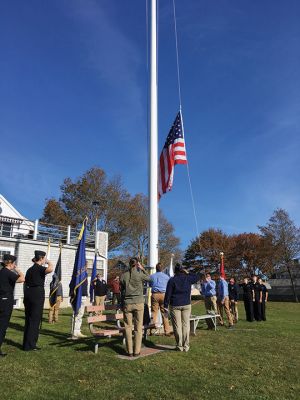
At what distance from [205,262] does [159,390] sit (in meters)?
50.9

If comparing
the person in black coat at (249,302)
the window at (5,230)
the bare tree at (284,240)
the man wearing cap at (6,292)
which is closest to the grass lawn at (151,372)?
the man wearing cap at (6,292)

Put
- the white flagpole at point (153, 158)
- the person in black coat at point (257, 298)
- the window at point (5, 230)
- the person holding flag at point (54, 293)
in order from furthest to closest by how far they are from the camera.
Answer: the window at point (5, 230), the person in black coat at point (257, 298), the person holding flag at point (54, 293), the white flagpole at point (153, 158)

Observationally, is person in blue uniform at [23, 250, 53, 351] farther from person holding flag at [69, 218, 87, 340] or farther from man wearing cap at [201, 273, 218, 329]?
man wearing cap at [201, 273, 218, 329]

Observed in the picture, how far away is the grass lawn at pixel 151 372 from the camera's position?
5.54 metres

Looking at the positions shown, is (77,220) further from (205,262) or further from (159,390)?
(159,390)

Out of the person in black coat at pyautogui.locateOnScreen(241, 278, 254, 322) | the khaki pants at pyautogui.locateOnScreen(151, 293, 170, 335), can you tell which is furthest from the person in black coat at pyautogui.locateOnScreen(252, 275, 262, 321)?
the khaki pants at pyautogui.locateOnScreen(151, 293, 170, 335)

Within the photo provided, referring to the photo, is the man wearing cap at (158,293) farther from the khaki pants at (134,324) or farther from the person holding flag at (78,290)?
the khaki pants at (134,324)

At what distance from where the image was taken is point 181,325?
8633 mm

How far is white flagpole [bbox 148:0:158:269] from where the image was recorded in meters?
11.5

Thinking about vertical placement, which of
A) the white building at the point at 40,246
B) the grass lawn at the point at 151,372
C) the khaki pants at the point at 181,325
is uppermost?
the white building at the point at 40,246

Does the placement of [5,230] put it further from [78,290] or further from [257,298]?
[257,298]

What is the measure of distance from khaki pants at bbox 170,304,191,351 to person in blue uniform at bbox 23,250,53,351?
117 inches

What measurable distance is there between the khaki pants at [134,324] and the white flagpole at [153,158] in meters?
3.49

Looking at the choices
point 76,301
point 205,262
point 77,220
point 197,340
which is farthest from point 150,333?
point 205,262
